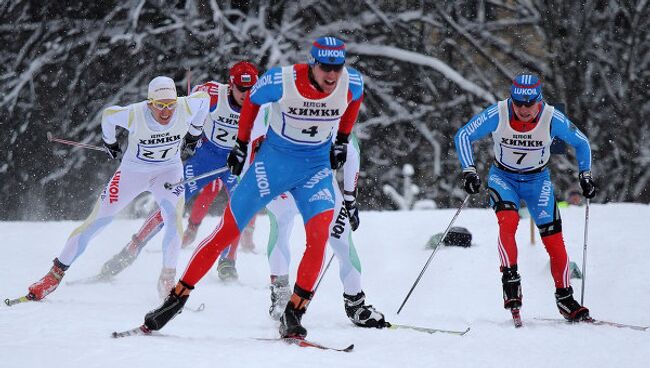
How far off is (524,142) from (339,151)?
5.87 ft

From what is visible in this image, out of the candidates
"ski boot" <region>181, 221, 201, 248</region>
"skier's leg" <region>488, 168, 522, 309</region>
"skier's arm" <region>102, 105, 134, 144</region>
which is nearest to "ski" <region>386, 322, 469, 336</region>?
"skier's leg" <region>488, 168, 522, 309</region>

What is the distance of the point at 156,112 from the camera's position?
745 cm

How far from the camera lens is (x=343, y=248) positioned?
6.48 metres

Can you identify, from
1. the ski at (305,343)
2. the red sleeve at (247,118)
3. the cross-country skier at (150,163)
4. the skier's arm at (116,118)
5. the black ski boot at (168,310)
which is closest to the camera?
the ski at (305,343)

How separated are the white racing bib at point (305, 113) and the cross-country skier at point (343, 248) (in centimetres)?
44

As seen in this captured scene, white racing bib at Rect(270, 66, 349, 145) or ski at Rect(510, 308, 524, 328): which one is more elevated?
white racing bib at Rect(270, 66, 349, 145)

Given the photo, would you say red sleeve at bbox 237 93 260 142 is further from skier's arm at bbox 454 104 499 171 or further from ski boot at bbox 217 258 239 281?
ski boot at bbox 217 258 239 281

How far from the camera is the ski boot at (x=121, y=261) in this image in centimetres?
852

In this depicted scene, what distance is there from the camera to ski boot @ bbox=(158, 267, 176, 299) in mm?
7500

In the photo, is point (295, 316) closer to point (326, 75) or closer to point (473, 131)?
point (326, 75)

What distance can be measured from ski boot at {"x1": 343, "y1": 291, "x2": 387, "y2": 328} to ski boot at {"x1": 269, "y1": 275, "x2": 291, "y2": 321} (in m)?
0.53

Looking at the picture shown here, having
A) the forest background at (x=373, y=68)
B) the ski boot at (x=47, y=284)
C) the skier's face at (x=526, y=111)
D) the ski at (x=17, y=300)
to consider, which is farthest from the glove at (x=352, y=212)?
the forest background at (x=373, y=68)

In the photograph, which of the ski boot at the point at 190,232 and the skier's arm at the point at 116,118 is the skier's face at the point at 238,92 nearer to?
the skier's arm at the point at 116,118

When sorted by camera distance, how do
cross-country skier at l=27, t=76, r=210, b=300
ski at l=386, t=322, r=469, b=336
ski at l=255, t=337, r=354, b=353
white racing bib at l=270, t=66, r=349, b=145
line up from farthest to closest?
cross-country skier at l=27, t=76, r=210, b=300 → ski at l=386, t=322, r=469, b=336 → white racing bib at l=270, t=66, r=349, b=145 → ski at l=255, t=337, r=354, b=353
